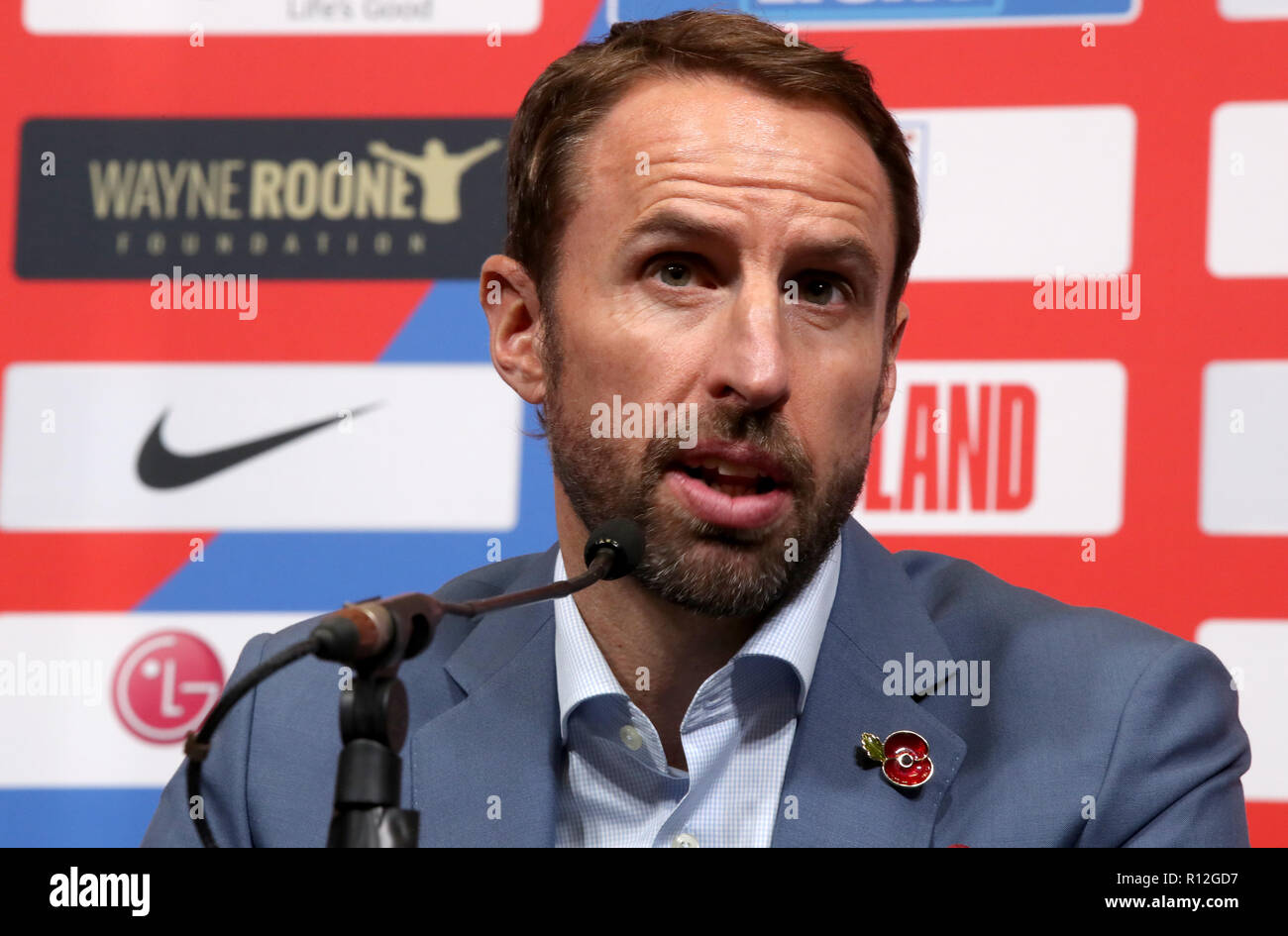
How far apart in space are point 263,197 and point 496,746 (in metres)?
1.23

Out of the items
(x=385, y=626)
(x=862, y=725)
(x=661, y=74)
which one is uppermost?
(x=661, y=74)

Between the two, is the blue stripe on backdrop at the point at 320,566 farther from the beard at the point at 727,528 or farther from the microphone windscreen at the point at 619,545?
the microphone windscreen at the point at 619,545

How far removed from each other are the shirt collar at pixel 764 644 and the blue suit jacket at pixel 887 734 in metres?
0.02

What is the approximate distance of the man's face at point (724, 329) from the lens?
1.53m

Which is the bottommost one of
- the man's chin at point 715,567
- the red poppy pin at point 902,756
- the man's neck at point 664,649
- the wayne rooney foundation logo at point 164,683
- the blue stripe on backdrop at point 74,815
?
the blue stripe on backdrop at point 74,815

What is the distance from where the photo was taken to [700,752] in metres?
1.59

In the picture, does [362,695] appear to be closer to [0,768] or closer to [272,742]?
[272,742]

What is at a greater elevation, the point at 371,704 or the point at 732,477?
the point at 732,477

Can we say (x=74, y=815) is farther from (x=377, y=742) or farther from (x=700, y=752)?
(x=377, y=742)

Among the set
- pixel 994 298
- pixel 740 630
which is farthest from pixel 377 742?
pixel 994 298

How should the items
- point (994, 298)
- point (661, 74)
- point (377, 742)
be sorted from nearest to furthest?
1. point (377, 742)
2. point (661, 74)
3. point (994, 298)

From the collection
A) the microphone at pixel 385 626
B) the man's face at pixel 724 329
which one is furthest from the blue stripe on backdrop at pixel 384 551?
the microphone at pixel 385 626

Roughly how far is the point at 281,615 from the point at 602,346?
3.28ft

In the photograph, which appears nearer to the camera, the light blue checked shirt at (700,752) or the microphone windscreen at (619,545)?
the microphone windscreen at (619,545)
